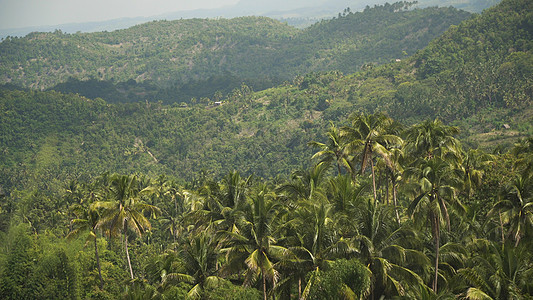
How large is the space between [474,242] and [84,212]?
30.9m

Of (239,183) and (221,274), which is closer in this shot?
(221,274)

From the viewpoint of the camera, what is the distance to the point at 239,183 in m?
35.7

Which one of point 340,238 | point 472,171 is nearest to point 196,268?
point 340,238

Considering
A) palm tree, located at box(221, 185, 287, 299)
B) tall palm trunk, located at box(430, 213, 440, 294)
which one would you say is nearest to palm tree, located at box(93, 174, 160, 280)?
palm tree, located at box(221, 185, 287, 299)

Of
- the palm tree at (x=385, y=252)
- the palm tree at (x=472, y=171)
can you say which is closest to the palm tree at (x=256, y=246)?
the palm tree at (x=385, y=252)

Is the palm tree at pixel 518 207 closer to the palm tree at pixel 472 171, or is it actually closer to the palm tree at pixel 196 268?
the palm tree at pixel 472 171

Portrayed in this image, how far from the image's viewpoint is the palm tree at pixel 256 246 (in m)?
27.4

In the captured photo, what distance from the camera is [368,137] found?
3703 centimetres

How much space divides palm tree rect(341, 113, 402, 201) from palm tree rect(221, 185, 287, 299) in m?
11.4

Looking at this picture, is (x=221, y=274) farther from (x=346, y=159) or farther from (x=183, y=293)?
(x=346, y=159)

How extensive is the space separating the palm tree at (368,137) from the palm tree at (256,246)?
37.4ft

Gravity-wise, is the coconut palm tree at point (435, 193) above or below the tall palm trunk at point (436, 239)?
above

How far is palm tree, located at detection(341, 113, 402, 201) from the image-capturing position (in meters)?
36.7

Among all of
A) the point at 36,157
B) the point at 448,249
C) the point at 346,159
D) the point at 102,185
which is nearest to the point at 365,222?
the point at 448,249
